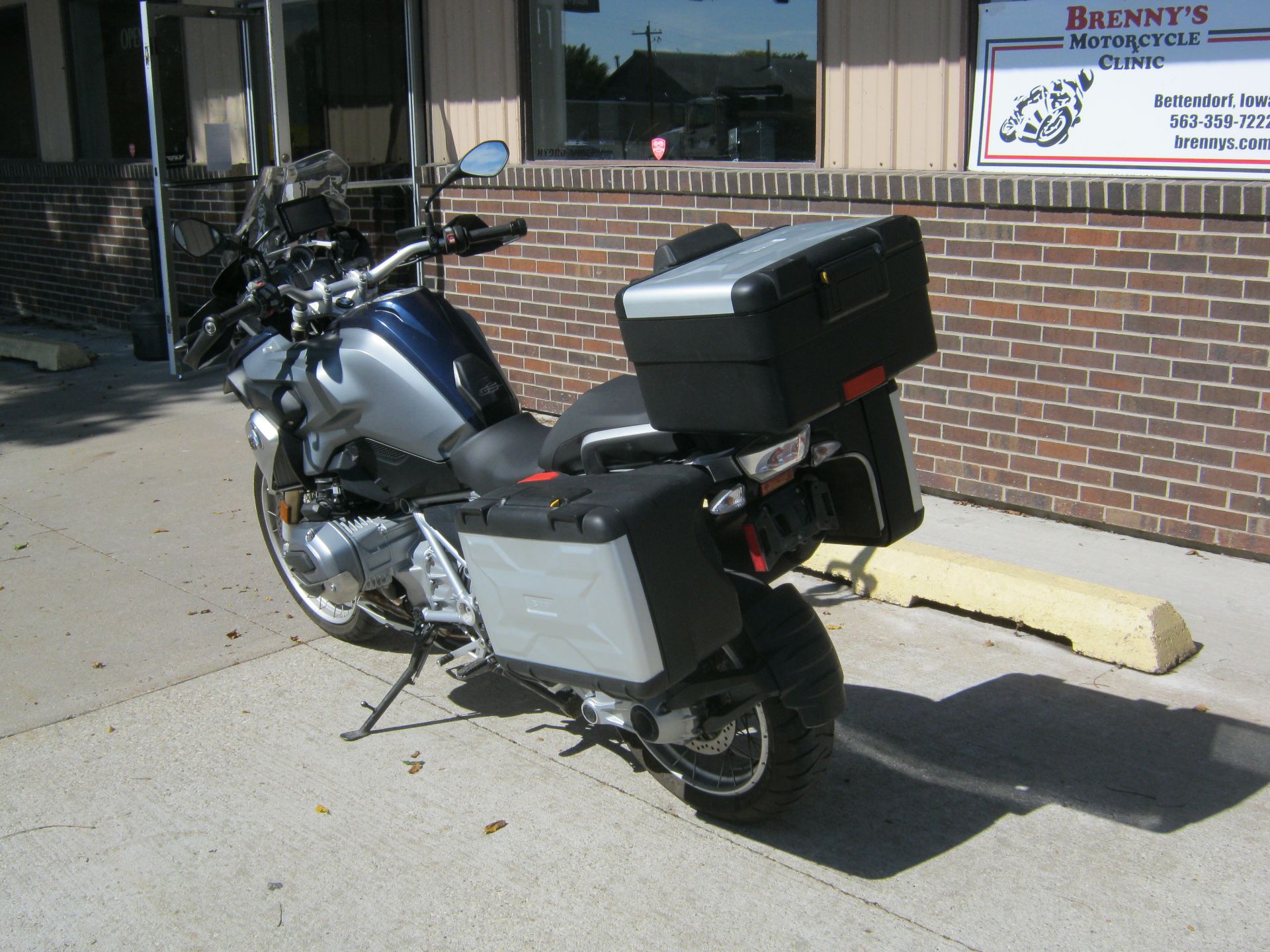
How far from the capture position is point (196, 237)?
3.93m

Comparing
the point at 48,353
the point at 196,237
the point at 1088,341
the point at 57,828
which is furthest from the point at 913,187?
the point at 48,353

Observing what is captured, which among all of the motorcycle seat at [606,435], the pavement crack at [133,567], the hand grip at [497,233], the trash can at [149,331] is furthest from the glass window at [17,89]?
the motorcycle seat at [606,435]

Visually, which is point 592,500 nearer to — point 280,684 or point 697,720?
point 697,720

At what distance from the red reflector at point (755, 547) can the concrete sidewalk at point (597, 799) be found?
805 mm

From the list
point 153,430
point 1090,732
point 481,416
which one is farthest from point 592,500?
point 153,430

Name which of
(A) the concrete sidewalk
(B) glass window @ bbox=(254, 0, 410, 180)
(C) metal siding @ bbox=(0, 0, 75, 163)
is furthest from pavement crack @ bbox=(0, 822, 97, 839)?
(C) metal siding @ bbox=(0, 0, 75, 163)

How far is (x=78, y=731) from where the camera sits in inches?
157

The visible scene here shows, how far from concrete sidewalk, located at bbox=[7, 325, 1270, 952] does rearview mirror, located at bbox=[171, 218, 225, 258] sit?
1.48 m

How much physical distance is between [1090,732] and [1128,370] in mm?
1923

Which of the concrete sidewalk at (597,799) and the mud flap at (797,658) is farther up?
the mud flap at (797,658)

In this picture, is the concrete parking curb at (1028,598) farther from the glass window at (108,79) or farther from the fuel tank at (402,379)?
the glass window at (108,79)

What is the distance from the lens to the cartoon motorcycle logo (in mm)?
5160

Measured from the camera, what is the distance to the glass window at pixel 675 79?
6145 mm

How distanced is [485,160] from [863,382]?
65.4 inches
